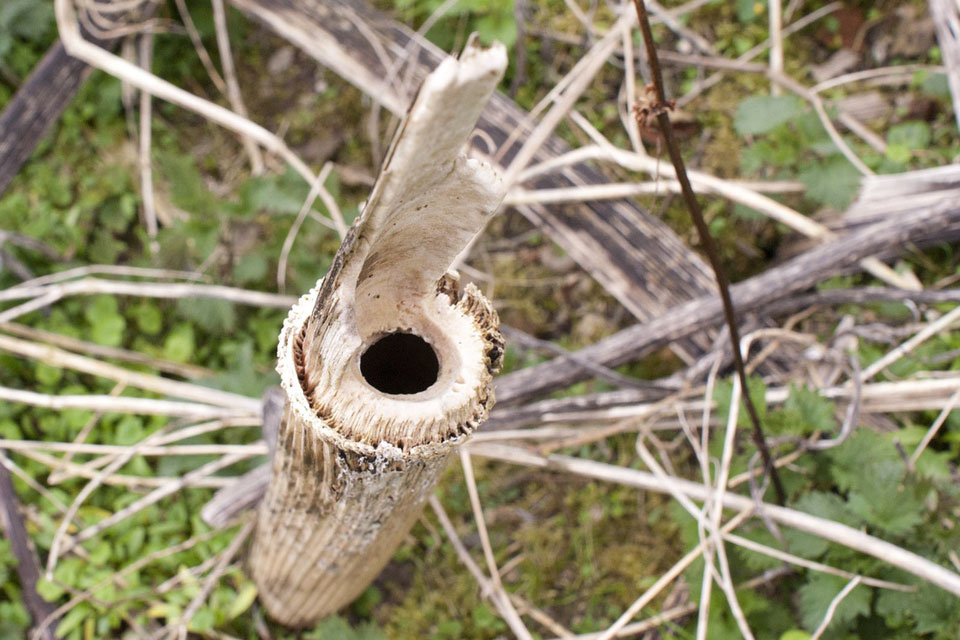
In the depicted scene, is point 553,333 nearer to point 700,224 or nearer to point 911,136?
point 700,224

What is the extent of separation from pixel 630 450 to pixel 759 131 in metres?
1.23

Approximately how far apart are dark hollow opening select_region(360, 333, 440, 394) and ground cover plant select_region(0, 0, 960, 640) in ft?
3.86

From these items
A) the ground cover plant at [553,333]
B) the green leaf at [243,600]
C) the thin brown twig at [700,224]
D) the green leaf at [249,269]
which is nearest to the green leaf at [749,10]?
the ground cover plant at [553,333]

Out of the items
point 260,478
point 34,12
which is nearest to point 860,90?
point 260,478

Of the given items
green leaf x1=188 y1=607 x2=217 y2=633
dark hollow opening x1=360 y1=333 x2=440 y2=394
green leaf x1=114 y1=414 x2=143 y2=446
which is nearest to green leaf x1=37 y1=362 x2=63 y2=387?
green leaf x1=114 y1=414 x2=143 y2=446

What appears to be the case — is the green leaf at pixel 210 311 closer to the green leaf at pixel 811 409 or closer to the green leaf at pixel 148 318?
the green leaf at pixel 148 318

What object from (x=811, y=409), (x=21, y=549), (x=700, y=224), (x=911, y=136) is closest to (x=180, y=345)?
(x=21, y=549)

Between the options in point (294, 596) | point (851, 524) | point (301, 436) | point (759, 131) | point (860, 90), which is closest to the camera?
point (301, 436)

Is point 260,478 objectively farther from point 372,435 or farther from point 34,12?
point 34,12

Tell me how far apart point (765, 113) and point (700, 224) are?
1.12 metres

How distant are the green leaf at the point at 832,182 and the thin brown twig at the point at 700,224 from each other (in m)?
0.82

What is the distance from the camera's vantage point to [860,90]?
3076 mm

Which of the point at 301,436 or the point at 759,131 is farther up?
the point at 759,131

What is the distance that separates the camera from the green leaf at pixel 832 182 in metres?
2.59
